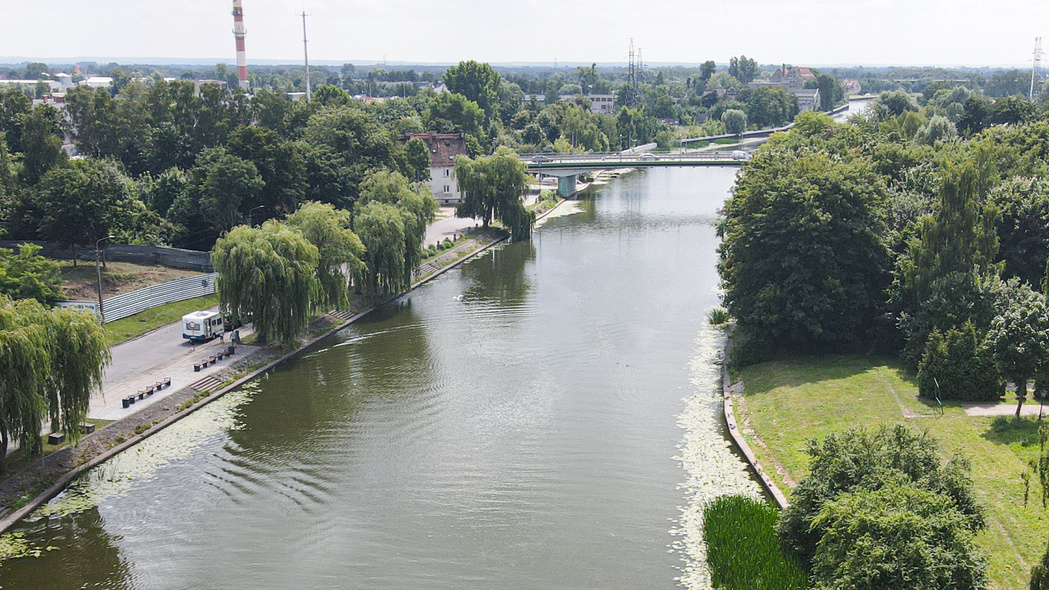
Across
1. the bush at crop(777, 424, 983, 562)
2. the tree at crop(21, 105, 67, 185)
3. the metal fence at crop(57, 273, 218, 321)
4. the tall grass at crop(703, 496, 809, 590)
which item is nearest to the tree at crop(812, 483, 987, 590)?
the bush at crop(777, 424, 983, 562)

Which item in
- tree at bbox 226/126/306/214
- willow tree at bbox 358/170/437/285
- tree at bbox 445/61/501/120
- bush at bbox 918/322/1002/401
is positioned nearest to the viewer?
bush at bbox 918/322/1002/401

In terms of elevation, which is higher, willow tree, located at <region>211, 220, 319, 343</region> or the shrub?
willow tree, located at <region>211, 220, 319, 343</region>

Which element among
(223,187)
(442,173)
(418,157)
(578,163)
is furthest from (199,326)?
(578,163)

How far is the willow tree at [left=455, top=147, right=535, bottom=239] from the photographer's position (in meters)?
65.8

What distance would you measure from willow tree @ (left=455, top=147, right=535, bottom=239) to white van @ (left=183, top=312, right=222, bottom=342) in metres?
30.5

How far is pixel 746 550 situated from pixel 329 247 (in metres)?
25.5

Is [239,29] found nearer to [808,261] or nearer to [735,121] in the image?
A: [735,121]

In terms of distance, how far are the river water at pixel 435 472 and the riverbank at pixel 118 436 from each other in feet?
1.64

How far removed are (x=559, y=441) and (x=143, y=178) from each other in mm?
47660

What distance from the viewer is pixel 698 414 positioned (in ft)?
102

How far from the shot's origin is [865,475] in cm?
1964

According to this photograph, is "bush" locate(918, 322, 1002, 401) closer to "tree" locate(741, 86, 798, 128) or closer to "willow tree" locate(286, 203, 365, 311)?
"willow tree" locate(286, 203, 365, 311)

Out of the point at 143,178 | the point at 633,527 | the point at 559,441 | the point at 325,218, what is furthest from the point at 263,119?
the point at 633,527

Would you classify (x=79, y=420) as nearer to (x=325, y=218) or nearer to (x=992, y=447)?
(x=325, y=218)
